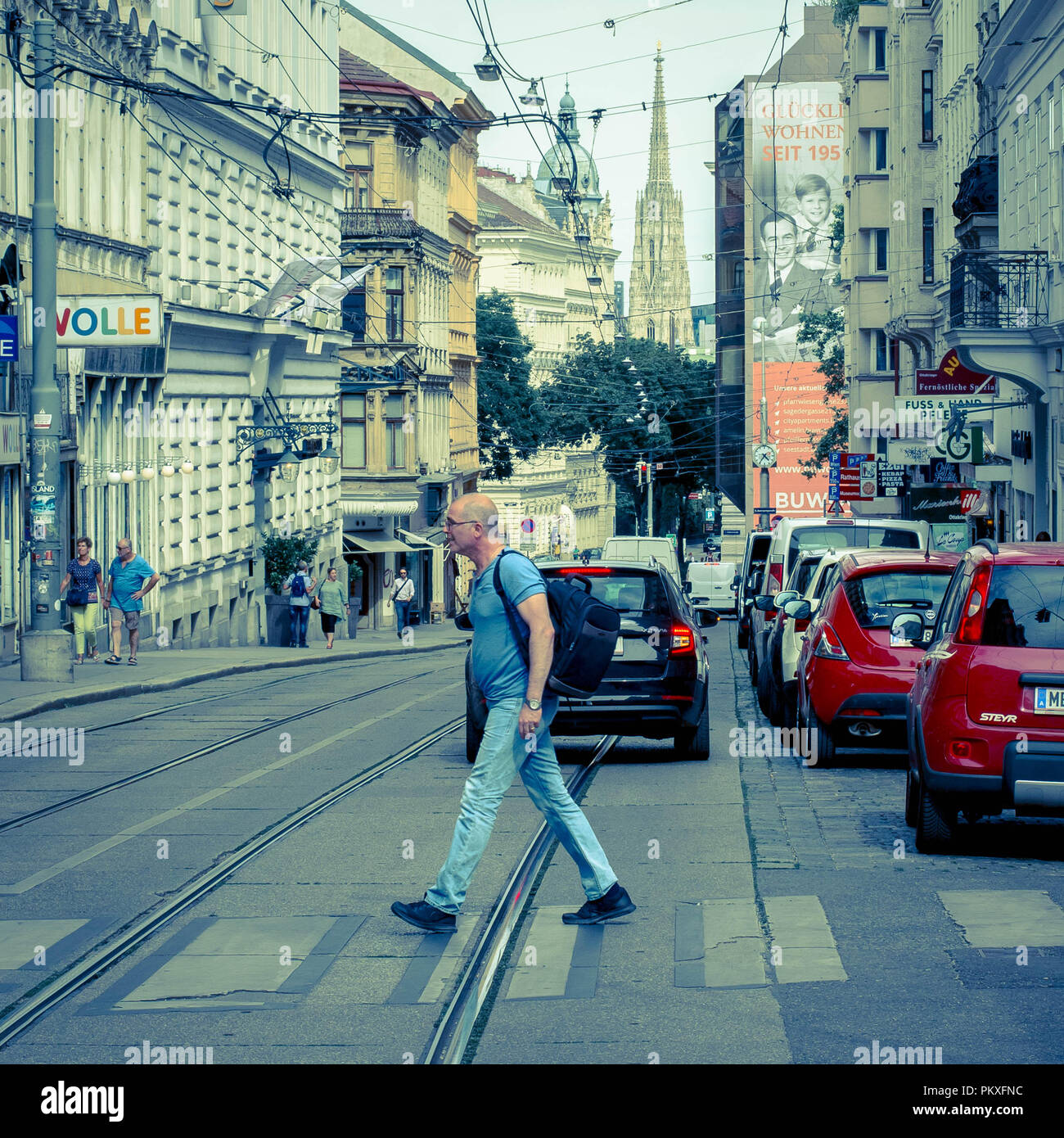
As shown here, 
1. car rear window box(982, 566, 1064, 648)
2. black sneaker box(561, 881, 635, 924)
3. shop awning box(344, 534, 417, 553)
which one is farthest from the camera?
shop awning box(344, 534, 417, 553)

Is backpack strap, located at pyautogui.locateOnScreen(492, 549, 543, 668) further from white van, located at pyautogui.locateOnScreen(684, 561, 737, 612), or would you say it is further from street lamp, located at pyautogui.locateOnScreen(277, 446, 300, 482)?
white van, located at pyautogui.locateOnScreen(684, 561, 737, 612)

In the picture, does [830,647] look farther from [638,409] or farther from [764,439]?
[638,409]

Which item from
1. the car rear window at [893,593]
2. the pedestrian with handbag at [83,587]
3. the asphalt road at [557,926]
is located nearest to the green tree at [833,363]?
the pedestrian with handbag at [83,587]

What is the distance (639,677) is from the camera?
49.2 ft

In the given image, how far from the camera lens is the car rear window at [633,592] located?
15320 millimetres

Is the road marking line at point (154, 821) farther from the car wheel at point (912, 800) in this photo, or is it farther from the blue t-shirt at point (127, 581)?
the blue t-shirt at point (127, 581)

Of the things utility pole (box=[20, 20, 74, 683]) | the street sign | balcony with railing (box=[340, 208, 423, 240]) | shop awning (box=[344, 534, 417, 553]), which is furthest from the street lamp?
the street sign

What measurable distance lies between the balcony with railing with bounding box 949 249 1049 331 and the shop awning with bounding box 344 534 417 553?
111 ft

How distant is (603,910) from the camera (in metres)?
8.55

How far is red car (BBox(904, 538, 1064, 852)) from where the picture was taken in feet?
32.6

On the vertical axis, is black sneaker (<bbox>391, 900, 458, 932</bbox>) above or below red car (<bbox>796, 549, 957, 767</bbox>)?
below

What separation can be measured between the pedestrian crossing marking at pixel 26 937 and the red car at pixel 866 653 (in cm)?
737

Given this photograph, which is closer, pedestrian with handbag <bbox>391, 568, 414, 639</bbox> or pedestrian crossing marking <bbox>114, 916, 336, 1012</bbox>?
pedestrian crossing marking <bbox>114, 916, 336, 1012</bbox>
